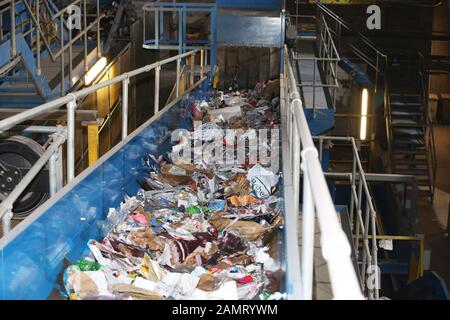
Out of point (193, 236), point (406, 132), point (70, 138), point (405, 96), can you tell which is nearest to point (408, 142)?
point (406, 132)

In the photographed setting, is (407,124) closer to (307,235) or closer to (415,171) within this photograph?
(415,171)

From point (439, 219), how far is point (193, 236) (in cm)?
996

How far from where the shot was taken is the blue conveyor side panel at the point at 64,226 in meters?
2.52

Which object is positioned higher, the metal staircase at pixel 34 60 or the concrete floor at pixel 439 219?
the metal staircase at pixel 34 60

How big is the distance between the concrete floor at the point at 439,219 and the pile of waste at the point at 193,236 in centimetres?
480

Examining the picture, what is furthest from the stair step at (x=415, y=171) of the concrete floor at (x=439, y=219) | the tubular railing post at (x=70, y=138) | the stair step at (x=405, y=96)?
the tubular railing post at (x=70, y=138)

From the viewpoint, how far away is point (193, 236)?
3539 mm

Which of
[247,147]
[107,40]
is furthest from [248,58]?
[247,147]

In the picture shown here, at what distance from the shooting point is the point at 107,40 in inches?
375

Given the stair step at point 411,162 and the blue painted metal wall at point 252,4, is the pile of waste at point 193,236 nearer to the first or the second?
the blue painted metal wall at point 252,4

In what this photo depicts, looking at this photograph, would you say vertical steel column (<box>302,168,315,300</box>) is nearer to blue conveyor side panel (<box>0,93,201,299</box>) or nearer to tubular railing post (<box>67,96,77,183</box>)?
blue conveyor side panel (<box>0,93,201,299</box>)

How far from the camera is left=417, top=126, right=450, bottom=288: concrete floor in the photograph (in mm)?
10367

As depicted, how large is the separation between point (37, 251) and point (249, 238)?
1.28m
